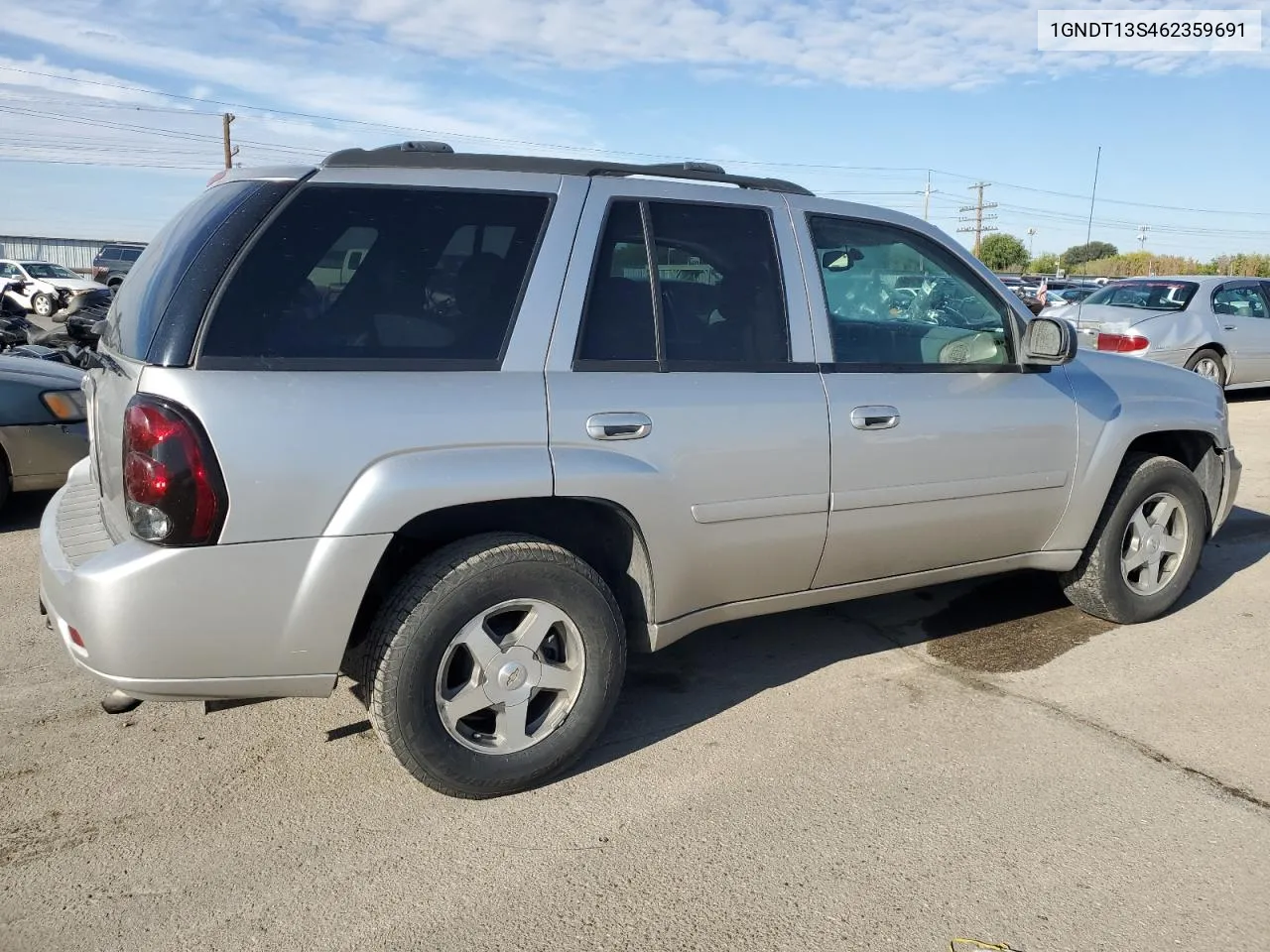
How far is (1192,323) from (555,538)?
36.8 ft

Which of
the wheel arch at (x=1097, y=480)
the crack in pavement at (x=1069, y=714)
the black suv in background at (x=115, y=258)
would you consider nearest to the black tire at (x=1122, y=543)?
the wheel arch at (x=1097, y=480)

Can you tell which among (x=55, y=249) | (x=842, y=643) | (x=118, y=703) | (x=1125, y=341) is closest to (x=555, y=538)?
(x=118, y=703)

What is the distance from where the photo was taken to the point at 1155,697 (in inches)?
157

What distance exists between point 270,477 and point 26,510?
15.6 feet

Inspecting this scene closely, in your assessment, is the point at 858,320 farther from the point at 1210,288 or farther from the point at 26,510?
the point at 1210,288

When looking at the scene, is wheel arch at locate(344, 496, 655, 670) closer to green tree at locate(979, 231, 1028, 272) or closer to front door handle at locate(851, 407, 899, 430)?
front door handle at locate(851, 407, 899, 430)

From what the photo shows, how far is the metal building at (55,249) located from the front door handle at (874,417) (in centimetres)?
5284

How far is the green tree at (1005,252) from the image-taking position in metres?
71.6

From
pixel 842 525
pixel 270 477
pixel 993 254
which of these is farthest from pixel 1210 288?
pixel 993 254

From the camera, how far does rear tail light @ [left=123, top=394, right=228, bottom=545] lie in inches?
104

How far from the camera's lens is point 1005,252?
72188mm

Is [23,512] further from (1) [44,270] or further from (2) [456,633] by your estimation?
(1) [44,270]

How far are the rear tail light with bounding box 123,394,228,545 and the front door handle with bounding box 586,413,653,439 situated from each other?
1047 millimetres

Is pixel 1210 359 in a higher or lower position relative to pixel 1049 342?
lower
